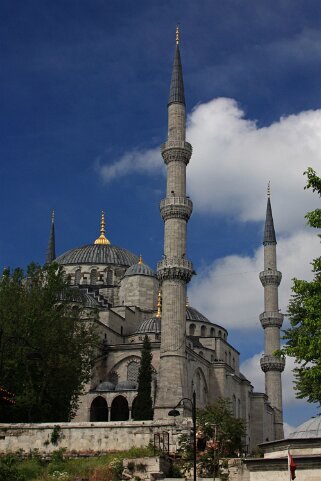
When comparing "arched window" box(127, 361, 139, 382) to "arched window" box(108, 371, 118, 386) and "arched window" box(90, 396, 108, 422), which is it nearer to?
"arched window" box(108, 371, 118, 386)

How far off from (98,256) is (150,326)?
10.5 meters

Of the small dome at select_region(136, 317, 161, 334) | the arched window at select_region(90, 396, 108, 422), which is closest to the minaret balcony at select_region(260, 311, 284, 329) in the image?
the small dome at select_region(136, 317, 161, 334)

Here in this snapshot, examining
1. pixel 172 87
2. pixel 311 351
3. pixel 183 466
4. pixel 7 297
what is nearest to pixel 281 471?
pixel 311 351

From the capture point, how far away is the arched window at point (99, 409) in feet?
136

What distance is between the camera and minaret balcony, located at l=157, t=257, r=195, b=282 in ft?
122

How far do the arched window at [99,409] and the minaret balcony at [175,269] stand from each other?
8626 mm

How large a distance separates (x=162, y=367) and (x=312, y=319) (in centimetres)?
1960

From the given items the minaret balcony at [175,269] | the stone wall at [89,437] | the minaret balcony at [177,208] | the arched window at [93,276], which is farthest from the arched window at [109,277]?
the stone wall at [89,437]

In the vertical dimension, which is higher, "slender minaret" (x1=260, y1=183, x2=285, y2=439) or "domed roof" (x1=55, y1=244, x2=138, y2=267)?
"domed roof" (x1=55, y1=244, x2=138, y2=267)

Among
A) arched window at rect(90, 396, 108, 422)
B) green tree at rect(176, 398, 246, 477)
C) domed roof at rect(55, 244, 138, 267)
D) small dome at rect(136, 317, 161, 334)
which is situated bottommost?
green tree at rect(176, 398, 246, 477)

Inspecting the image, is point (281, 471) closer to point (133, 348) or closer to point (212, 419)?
point (212, 419)

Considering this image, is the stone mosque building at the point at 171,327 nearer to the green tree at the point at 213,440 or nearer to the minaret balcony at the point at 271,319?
the minaret balcony at the point at 271,319

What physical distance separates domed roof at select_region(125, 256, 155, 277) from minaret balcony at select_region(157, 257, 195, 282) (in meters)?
14.1

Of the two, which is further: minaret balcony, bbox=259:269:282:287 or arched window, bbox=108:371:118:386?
minaret balcony, bbox=259:269:282:287
